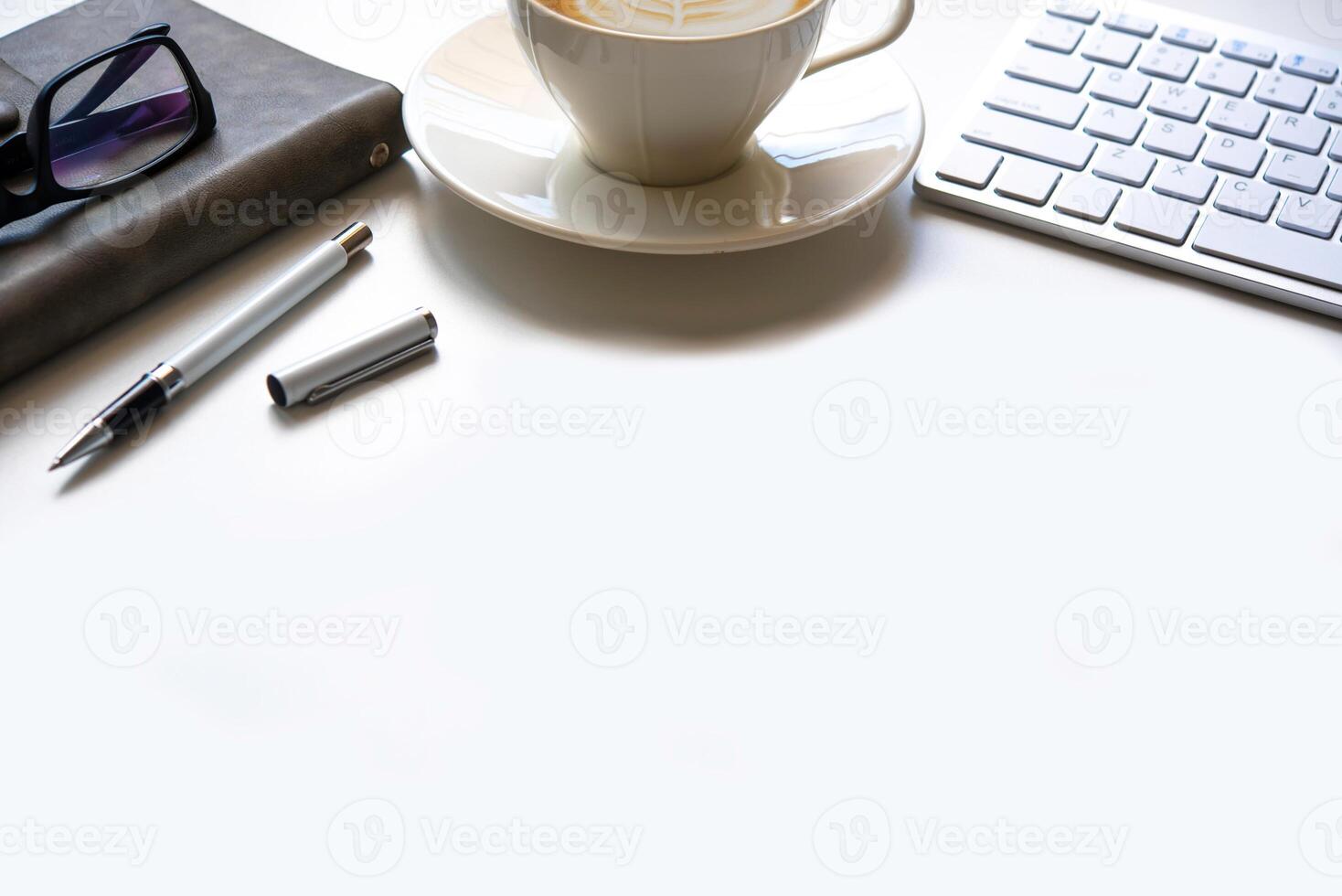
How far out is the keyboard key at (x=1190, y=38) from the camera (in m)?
0.76

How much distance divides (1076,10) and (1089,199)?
22 cm

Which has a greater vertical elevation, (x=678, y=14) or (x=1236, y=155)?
(x=678, y=14)

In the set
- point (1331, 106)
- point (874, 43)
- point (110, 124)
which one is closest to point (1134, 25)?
point (1331, 106)

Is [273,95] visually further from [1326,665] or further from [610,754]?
[1326,665]

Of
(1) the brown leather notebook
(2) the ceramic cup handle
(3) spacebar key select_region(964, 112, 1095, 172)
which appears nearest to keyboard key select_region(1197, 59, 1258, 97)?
(3) spacebar key select_region(964, 112, 1095, 172)

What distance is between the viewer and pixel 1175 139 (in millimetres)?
697

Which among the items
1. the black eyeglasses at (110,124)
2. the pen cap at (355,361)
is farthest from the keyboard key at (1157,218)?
the black eyeglasses at (110,124)

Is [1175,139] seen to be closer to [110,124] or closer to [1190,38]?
[1190,38]

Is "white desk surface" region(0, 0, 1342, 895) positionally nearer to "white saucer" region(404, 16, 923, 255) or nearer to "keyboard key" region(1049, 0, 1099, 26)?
"white saucer" region(404, 16, 923, 255)

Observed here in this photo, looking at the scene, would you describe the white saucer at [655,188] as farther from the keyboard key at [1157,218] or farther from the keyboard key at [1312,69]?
the keyboard key at [1312,69]

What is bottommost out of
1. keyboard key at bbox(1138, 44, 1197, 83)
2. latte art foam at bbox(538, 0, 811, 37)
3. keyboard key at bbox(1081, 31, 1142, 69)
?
keyboard key at bbox(1138, 44, 1197, 83)

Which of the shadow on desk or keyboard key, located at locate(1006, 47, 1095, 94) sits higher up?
keyboard key, located at locate(1006, 47, 1095, 94)

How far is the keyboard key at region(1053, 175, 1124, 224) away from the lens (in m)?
0.66

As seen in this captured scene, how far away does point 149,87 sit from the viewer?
646mm
